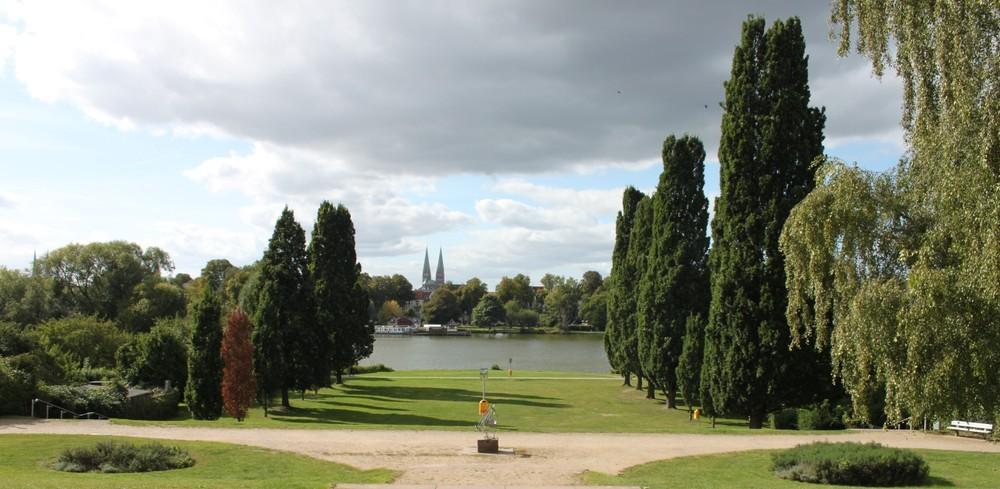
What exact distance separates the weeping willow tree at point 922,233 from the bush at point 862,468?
1520 mm

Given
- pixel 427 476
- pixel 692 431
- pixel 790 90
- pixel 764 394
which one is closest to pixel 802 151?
pixel 790 90

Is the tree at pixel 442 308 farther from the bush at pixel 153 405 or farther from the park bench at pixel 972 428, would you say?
the park bench at pixel 972 428

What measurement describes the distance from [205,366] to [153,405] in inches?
139

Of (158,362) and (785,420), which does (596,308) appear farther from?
(785,420)

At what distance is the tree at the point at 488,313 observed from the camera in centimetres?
13450

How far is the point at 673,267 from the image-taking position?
3259 centimetres

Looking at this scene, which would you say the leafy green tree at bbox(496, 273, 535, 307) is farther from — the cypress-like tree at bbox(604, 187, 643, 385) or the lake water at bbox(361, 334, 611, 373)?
the cypress-like tree at bbox(604, 187, 643, 385)

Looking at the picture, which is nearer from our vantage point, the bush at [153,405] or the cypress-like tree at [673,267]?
the bush at [153,405]

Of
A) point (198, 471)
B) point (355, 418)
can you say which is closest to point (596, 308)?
point (355, 418)

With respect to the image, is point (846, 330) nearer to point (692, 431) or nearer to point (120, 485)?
point (692, 431)

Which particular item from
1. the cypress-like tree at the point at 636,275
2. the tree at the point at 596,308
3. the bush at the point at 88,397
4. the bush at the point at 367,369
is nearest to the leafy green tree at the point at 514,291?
the tree at the point at 596,308

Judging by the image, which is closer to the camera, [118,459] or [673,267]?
[118,459]

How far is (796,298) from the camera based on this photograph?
45.3ft

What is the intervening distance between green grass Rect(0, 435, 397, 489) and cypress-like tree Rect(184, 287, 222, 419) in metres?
7.60
